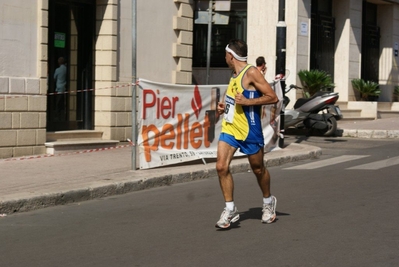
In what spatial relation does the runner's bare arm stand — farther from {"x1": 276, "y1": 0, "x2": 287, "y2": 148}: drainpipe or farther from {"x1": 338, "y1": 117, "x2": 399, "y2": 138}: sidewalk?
{"x1": 338, "y1": 117, "x2": 399, "y2": 138}: sidewalk

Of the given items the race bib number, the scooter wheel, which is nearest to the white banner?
the race bib number

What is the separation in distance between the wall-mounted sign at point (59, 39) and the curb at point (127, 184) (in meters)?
4.31

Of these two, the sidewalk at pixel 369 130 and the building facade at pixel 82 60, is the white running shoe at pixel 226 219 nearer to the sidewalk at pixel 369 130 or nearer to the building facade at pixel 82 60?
the building facade at pixel 82 60

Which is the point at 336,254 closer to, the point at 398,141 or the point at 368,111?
the point at 398,141

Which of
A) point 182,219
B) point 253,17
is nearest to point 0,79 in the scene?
point 182,219

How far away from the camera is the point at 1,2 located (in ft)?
45.0

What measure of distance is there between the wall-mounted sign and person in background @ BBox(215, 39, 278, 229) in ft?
27.1

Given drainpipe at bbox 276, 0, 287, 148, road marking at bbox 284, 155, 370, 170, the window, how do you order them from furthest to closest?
the window, drainpipe at bbox 276, 0, 287, 148, road marking at bbox 284, 155, 370, 170

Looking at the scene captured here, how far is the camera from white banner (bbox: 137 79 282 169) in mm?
12156

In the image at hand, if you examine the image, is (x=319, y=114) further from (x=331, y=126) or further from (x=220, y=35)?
(x=220, y=35)

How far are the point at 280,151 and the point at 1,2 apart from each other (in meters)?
5.73

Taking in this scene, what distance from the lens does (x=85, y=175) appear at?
11.5m

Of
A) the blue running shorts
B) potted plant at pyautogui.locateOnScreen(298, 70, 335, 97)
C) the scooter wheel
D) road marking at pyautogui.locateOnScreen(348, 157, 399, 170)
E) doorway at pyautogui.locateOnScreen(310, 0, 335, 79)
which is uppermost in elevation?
doorway at pyautogui.locateOnScreen(310, 0, 335, 79)

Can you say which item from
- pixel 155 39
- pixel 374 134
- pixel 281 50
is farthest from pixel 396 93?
pixel 155 39
